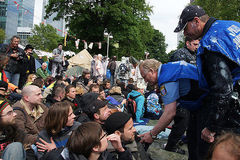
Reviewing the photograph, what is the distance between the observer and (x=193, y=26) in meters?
2.27

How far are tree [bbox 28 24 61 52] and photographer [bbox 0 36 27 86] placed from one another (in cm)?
5381

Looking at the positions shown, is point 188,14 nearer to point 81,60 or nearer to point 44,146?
point 44,146

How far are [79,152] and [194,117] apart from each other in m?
1.28

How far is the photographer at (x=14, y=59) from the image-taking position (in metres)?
6.49

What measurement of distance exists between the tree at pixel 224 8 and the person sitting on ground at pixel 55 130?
896 inches

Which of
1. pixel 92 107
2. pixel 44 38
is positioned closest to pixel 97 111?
pixel 92 107

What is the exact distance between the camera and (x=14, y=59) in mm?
6656

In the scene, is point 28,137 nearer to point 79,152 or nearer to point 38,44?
point 79,152

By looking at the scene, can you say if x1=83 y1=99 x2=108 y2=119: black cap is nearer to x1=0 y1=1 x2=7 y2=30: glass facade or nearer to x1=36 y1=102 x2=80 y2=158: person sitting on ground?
x1=36 y1=102 x2=80 y2=158: person sitting on ground

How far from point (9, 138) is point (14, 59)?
4.53 m

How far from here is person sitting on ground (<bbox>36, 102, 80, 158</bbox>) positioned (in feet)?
9.51

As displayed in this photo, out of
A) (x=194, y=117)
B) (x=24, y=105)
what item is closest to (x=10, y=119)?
(x=24, y=105)

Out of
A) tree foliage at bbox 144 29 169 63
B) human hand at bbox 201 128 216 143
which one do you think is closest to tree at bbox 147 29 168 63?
tree foliage at bbox 144 29 169 63

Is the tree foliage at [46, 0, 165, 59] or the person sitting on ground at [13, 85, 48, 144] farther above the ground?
the tree foliage at [46, 0, 165, 59]
